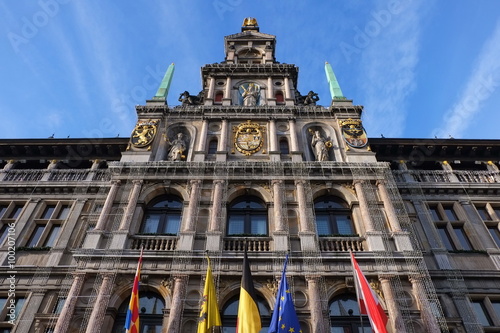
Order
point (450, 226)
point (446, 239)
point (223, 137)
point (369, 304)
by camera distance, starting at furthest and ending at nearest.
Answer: point (223, 137) < point (450, 226) < point (446, 239) < point (369, 304)

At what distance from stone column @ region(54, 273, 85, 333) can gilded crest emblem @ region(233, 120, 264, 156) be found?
33.5 ft

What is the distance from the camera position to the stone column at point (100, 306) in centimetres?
1419

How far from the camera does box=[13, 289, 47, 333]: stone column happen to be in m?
15.8

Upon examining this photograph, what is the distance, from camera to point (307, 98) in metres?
26.0

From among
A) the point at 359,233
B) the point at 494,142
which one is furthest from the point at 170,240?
the point at 494,142

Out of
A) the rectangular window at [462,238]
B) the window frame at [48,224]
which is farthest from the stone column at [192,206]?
the rectangular window at [462,238]

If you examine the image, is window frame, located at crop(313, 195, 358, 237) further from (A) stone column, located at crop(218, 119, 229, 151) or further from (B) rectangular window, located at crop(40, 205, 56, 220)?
(B) rectangular window, located at crop(40, 205, 56, 220)

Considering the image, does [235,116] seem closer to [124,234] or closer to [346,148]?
[346,148]

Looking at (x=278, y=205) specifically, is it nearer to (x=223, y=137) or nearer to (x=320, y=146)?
(x=320, y=146)

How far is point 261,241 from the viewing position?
56.5 feet

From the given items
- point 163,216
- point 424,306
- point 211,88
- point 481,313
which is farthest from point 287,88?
point 481,313

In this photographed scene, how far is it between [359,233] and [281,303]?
6.13m

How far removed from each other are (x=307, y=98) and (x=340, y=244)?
11.7m

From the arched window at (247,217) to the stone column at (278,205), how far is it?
815 millimetres
